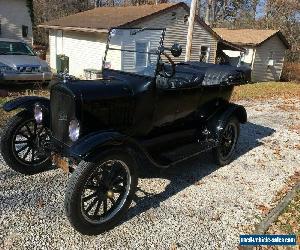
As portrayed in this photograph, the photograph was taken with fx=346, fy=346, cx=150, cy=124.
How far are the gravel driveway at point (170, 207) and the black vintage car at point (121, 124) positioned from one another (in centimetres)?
25

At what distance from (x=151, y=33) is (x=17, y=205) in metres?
3.09

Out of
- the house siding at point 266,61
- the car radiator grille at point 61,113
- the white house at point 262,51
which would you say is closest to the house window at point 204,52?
the white house at point 262,51

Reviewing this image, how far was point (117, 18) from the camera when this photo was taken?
58.9 feet

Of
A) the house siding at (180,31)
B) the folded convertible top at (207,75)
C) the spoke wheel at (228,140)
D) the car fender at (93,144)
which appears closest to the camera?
the car fender at (93,144)

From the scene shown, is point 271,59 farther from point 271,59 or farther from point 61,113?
point 61,113

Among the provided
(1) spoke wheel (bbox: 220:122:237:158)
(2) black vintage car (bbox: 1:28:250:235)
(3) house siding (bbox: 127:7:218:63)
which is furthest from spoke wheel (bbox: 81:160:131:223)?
(3) house siding (bbox: 127:7:218:63)

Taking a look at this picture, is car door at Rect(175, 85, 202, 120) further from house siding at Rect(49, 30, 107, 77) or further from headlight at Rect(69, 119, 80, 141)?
house siding at Rect(49, 30, 107, 77)

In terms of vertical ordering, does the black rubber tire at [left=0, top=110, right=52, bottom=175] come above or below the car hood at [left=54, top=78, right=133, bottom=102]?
below

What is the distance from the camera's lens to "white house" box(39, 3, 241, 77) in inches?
680

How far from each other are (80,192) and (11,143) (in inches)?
77.3

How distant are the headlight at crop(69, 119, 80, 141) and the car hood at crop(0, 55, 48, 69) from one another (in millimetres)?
8756

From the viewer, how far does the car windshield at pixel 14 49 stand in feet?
43.0

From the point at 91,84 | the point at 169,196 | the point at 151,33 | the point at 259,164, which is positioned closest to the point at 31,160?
the point at 91,84

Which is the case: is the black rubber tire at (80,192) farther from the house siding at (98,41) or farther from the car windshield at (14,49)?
the house siding at (98,41)
